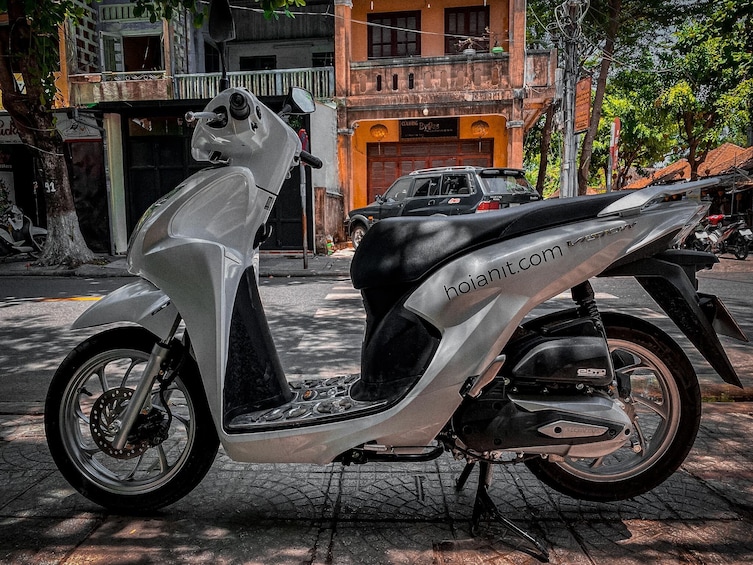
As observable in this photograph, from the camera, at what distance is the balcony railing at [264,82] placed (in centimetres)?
1633

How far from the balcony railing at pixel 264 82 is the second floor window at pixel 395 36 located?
304 cm

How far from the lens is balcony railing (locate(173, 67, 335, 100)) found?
16328 mm

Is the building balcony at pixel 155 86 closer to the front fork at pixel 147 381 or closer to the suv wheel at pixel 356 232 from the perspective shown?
the suv wheel at pixel 356 232

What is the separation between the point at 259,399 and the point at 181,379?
314mm

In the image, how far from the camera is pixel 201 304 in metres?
2.23

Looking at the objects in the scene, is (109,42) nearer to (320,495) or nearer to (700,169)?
(320,495)

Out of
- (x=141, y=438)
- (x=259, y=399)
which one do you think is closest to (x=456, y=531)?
(x=259, y=399)

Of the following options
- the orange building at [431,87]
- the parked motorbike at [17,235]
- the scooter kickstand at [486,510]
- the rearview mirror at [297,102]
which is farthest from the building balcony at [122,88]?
the scooter kickstand at [486,510]

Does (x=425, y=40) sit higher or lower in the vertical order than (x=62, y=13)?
higher

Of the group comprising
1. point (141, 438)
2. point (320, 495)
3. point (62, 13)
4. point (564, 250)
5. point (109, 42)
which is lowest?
point (320, 495)

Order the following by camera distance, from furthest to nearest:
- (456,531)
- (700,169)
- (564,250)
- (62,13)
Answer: (700,169) < (62,13) < (456,531) < (564,250)

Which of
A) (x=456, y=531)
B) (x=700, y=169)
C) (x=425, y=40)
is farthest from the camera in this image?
(x=700, y=169)

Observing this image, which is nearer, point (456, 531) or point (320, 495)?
point (456, 531)

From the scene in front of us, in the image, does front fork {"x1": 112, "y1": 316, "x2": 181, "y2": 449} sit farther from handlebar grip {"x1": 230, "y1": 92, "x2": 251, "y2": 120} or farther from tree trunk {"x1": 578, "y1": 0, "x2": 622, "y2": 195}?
tree trunk {"x1": 578, "y1": 0, "x2": 622, "y2": 195}
